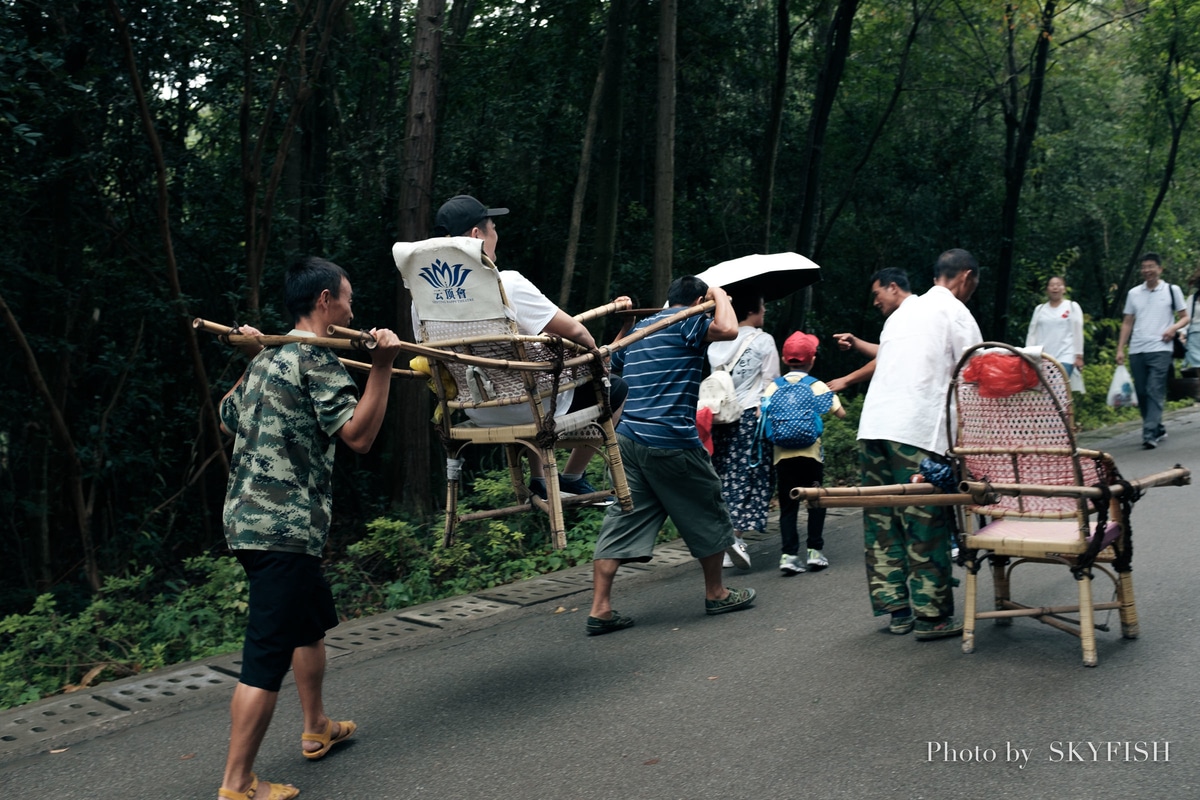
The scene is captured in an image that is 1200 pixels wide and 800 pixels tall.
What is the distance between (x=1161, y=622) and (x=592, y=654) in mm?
3009

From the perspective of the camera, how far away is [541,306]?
5.21 meters

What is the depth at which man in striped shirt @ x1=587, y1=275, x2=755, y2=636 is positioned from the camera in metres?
6.41

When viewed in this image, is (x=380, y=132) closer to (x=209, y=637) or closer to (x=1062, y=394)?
(x=209, y=637)

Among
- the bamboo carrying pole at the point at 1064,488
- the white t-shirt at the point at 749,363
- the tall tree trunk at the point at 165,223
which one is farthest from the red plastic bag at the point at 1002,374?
the tall tree trunk at the point at 165,223

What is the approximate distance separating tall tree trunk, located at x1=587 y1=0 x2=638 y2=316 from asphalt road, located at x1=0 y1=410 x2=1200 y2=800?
20.4 feet

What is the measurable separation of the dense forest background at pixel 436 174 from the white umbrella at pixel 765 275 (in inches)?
168

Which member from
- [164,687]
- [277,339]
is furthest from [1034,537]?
[164,687]

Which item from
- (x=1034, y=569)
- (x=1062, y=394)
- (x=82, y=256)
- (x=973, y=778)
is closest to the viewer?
(x=973, y=778)

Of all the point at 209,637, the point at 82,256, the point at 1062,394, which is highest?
the point at 82,256

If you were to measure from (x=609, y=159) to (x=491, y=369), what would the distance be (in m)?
8.00

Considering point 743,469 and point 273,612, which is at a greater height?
point 273,612

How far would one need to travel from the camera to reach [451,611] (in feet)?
24.0

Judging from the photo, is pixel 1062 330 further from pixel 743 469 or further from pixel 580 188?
pixel 743 469

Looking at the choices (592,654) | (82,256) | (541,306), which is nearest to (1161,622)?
(592,654)
